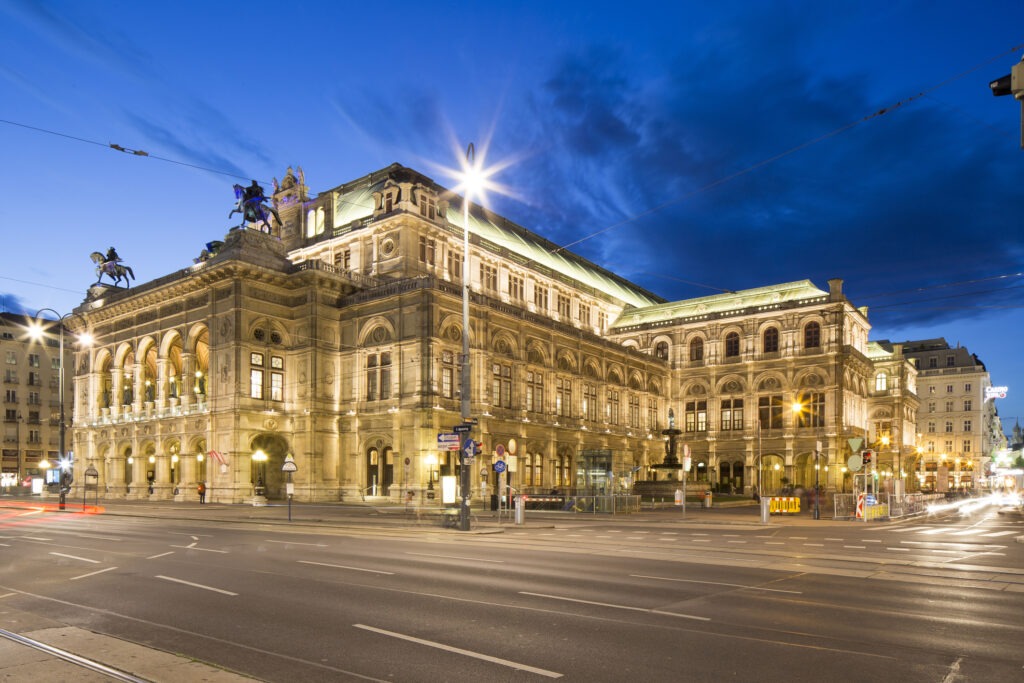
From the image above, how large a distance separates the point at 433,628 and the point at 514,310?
52.9 meters

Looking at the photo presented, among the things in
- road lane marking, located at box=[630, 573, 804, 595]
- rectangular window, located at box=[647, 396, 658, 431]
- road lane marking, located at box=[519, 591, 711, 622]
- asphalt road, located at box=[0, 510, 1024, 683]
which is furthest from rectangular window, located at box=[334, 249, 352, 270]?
road lane marking, located at box=[519, 591, 711, 622]

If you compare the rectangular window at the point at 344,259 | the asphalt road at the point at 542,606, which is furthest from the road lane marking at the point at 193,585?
the rectangular window at the point at 344,259

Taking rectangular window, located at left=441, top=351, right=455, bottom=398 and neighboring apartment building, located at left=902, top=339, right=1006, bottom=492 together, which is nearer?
rectangular window, located at left=441, top=351, right=455, bottom=398

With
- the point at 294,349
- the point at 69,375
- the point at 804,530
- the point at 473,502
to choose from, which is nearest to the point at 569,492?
the point at 473,502

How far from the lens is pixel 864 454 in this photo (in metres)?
37.5

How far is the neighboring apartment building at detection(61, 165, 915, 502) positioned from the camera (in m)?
54.7

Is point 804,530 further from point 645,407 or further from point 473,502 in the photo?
point 645,407

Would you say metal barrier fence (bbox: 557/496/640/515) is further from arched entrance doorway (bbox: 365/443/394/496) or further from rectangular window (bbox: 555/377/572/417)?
rectangular window (bbox: 555/377/572/417)

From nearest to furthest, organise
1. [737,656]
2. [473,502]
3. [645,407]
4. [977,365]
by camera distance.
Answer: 1. [737,656]
2. [473,502]
3. [645,407]
4. [977,365]

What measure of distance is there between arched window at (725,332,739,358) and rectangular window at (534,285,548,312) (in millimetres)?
20881

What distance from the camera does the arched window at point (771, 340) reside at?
80938mm

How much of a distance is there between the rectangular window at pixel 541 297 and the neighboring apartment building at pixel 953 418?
77.8m

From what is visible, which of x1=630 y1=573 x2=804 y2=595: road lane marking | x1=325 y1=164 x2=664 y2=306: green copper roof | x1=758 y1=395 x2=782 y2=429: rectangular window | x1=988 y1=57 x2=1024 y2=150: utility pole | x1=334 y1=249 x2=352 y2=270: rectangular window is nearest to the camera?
x1=988 y1=57 x2=1024 y2=150: utility pole

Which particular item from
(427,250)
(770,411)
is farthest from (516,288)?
(770,411)
